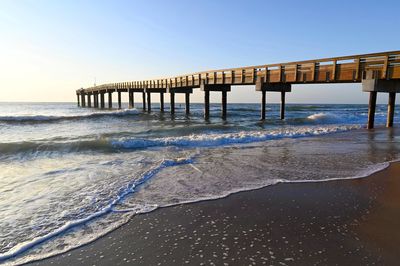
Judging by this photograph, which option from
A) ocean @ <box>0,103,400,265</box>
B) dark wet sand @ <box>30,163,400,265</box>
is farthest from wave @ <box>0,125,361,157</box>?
dark wet sand @ <box>30,163,400,265</box>

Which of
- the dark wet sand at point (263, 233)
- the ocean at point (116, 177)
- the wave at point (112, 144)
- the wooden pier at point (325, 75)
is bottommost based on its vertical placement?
the wave at point (112, 144)

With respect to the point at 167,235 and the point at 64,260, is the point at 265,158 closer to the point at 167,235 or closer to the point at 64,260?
the point at 167,235

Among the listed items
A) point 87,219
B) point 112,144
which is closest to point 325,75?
point 112,144

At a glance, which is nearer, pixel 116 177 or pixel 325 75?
pixel 116 177

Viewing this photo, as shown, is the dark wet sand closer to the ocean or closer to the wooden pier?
the ocean

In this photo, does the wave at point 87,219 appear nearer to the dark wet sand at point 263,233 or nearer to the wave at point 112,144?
the dark wet sand at point 263,233

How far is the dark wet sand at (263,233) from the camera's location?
292cm

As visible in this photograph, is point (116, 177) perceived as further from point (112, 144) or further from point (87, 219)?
point (112, 144)

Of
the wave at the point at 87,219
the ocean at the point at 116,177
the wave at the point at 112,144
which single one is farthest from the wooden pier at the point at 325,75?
the wave at the point at 87,219

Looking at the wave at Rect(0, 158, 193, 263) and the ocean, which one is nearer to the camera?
the wave at Rect(0, 158, 193, 263)

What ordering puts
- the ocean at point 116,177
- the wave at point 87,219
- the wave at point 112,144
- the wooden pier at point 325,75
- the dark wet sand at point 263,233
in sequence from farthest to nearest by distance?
the wooden pier at point 325,75 < the wave at point 112,144 < the ocean at point 116,177 < the wave at point 87,219 < the dark wet sand at point 263,233

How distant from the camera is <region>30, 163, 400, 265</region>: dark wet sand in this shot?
9.57 feet

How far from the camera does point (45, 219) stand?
410 cm

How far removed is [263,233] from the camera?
11.4 feet
